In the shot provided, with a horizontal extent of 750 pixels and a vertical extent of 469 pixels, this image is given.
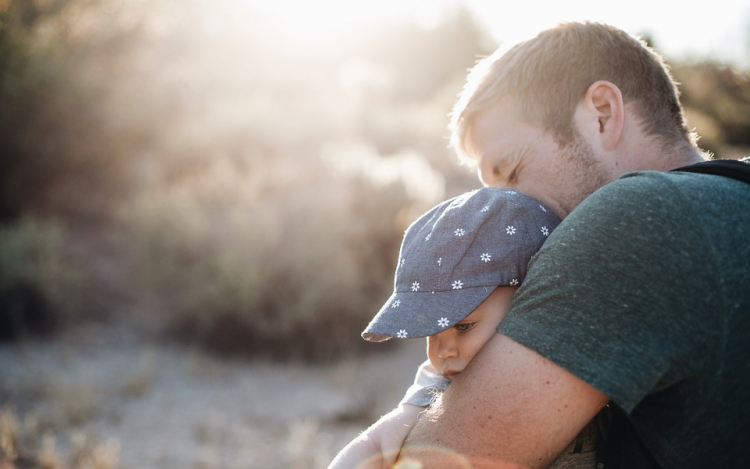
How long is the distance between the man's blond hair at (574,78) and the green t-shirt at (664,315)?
65cm

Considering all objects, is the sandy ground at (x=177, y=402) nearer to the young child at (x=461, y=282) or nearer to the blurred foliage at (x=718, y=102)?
the young child at (x=461, y=282)

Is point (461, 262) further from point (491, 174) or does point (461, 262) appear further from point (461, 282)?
point (491, 174)

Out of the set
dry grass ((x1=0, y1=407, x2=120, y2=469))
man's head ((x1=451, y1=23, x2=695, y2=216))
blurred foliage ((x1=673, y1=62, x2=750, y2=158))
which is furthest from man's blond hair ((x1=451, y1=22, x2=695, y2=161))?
blurred foliage ((x1=673, y1=62, x2=750, y2=158))

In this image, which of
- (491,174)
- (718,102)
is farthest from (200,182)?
(718,102)

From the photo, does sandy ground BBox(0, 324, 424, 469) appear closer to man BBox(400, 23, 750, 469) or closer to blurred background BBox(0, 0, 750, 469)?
blurred background BBox(0, 0, 750, 469)

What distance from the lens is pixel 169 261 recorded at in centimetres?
659

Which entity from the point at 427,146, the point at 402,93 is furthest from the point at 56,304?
the point at 402,93

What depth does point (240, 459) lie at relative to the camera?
4.30 m

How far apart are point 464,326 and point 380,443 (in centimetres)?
41

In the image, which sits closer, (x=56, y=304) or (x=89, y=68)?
(x=56, y=304)

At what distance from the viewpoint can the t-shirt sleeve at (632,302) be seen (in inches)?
43.6

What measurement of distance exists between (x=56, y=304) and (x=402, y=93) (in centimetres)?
2063

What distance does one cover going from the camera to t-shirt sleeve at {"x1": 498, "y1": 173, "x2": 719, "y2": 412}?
3.64 feet

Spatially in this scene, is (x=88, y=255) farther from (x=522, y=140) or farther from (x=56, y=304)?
(x=522, y=140)
